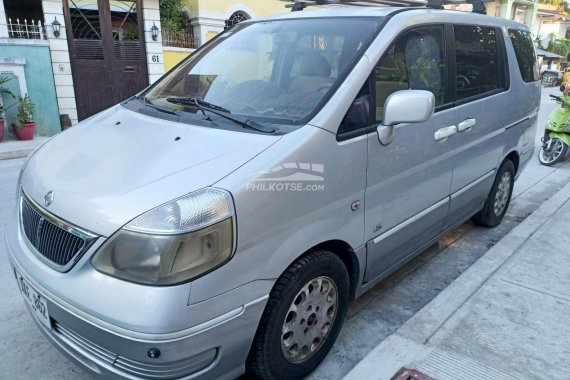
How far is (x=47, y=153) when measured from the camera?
94.4 inches

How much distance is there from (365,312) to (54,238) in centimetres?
201

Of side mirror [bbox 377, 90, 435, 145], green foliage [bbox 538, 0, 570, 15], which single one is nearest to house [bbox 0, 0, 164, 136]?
side mirror [bbox 377, 90, 435, 145]

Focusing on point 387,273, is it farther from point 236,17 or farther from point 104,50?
point 236,17

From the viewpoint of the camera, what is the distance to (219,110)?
2457 millimetres

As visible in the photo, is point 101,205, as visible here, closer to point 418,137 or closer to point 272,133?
point 272,133

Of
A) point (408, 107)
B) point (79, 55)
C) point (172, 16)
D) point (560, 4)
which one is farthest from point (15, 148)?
point (560, 4)

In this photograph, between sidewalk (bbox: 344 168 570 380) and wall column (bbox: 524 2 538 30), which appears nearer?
sidewalk (bbox: 344 168 570 380)

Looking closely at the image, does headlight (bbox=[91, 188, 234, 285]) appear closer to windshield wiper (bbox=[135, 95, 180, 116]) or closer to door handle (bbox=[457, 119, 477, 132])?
windshield wiper (bbox=[135, 95, 180, 116])

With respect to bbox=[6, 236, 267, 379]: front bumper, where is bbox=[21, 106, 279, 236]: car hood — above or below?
above

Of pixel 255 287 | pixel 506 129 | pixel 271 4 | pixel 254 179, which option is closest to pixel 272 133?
pixel 254 179

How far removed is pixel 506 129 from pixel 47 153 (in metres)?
3.62

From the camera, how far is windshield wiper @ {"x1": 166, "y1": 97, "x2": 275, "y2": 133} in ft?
7.06

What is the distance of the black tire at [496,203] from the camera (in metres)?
4.18

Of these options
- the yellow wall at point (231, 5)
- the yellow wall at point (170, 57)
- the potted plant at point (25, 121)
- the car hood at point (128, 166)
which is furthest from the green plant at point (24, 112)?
the car hood at point (128, 166)
